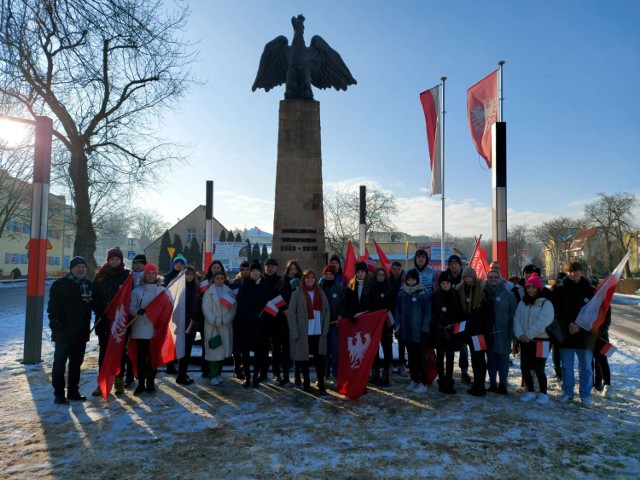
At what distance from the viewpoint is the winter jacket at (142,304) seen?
5.78 meters

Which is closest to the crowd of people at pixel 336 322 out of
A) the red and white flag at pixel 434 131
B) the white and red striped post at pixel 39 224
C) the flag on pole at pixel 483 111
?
the white and red striped post at pixel 39 224

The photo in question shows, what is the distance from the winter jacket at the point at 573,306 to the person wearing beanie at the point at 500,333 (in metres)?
0.54

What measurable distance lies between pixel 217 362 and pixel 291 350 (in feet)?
3.76

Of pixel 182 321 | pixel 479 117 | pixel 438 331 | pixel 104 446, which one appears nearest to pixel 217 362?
pixel 182 321

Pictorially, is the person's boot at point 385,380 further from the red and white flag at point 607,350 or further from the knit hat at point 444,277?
the red and white flag at point 607,350

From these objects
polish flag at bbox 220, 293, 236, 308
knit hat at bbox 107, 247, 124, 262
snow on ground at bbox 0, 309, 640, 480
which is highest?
knit hat at bbox 107, 247, 124, 262

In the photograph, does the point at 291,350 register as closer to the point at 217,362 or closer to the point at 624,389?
the point at 217,362

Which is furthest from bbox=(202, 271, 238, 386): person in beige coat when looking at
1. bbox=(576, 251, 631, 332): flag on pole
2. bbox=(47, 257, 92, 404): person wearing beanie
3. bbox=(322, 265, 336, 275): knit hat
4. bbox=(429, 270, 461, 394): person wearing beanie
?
bbox=(576, 251, 631, 332): flag on pole

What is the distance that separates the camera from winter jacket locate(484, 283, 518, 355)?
579 cm

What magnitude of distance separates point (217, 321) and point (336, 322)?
1.69m

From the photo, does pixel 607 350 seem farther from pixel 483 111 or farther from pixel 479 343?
pixel 483 111

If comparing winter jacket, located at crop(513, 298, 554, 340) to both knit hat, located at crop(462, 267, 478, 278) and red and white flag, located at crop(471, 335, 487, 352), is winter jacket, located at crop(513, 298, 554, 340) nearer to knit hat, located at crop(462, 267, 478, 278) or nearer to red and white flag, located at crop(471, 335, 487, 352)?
red and white flag, located at crop(471, 335, 487, 352)

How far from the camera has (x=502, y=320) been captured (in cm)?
580

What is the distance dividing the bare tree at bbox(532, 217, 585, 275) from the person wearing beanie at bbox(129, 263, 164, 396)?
5966cm
